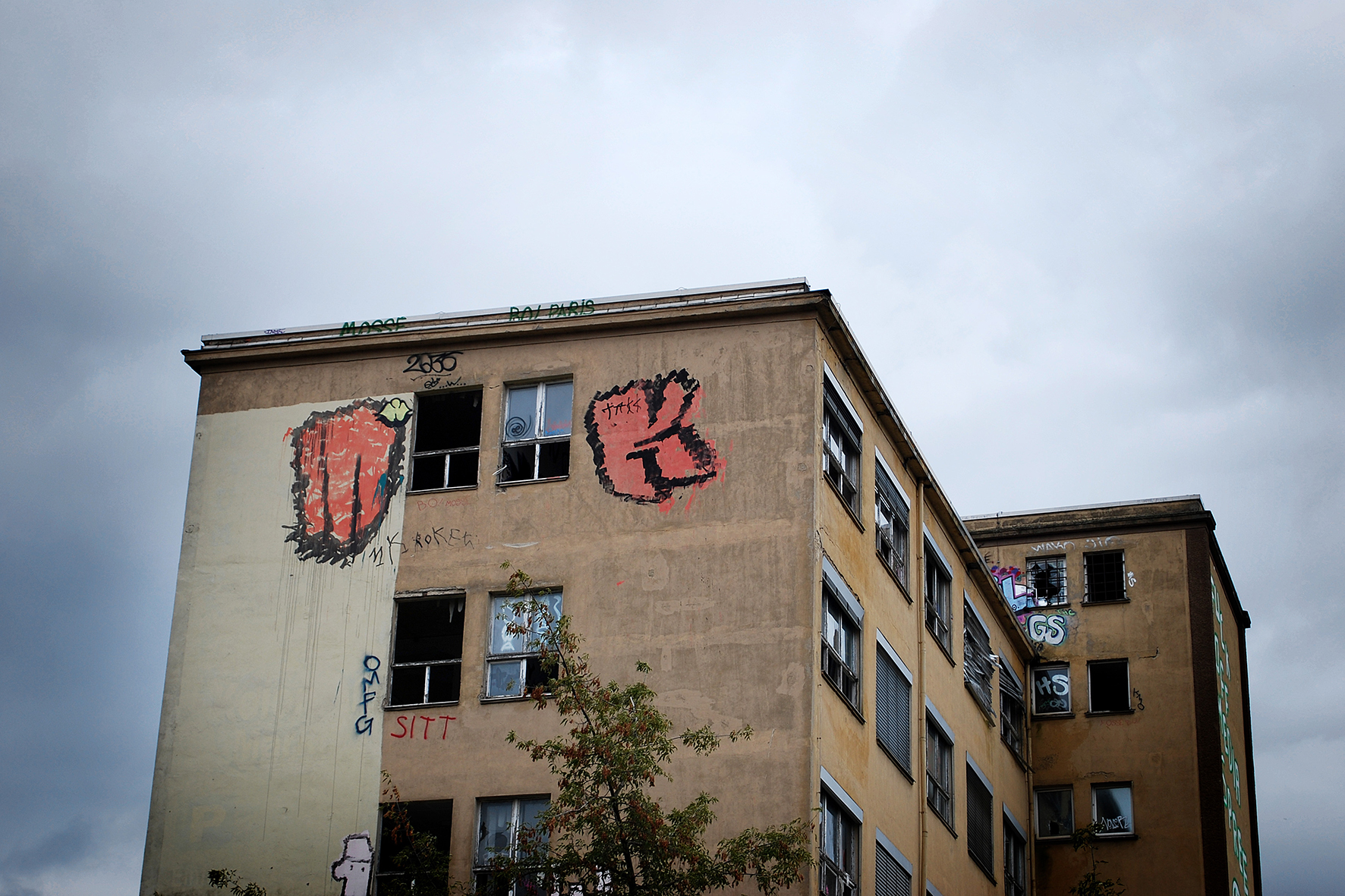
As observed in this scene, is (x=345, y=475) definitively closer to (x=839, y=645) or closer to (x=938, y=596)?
(x=839, y=645)

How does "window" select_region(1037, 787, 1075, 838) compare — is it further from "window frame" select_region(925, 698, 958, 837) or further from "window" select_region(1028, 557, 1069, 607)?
"window frame" select_region(925, 698, 958, 837)

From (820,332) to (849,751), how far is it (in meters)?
6.49

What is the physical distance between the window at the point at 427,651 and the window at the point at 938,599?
960 cm

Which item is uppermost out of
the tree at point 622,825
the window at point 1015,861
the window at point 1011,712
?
the window at point 1011,712

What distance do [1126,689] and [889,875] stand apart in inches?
575

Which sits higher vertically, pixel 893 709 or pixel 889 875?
pixel 893 709

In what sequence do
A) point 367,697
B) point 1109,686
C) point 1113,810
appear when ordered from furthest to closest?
point 1109,686
point 1113,810
point 367,697

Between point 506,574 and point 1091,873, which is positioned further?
point 1091,873

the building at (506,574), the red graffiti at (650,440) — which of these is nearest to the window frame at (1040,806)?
the building at (506,574)

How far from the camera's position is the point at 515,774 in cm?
2514

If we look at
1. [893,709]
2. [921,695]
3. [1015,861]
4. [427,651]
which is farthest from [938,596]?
Answer: [427,651]

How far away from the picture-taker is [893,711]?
28812 millimetres

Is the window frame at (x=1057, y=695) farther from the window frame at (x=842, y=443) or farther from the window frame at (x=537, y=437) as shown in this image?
the window frame at (x=537, y=437)

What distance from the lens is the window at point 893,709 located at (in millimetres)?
28047
